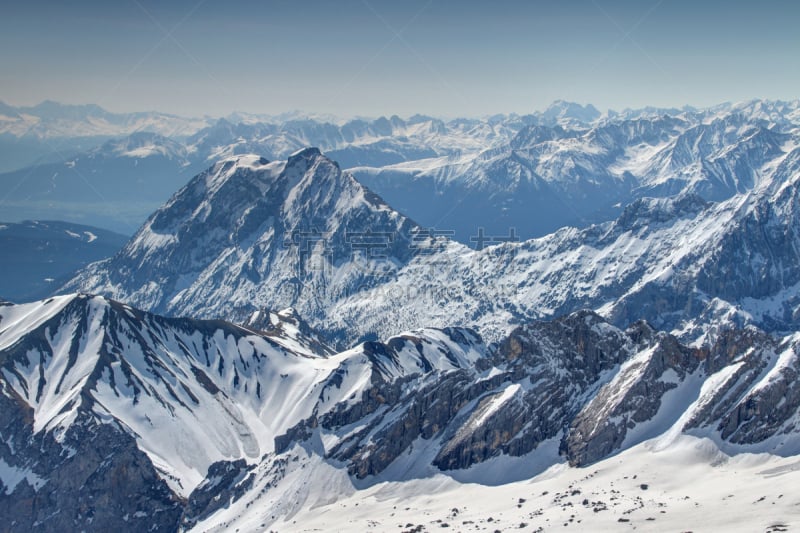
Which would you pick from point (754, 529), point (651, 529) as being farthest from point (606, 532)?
point (754, 529)

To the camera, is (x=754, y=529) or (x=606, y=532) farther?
(x=606, y=532)

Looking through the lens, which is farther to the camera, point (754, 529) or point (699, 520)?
point (699, 520)

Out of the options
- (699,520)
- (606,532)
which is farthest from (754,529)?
(606,532)

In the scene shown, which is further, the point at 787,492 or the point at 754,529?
the point at 787,492

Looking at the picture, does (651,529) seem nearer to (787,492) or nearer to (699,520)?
(699,520)

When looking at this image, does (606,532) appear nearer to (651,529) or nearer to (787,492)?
(651,529)

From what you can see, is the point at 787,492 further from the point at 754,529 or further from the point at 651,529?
the point at 651,529
